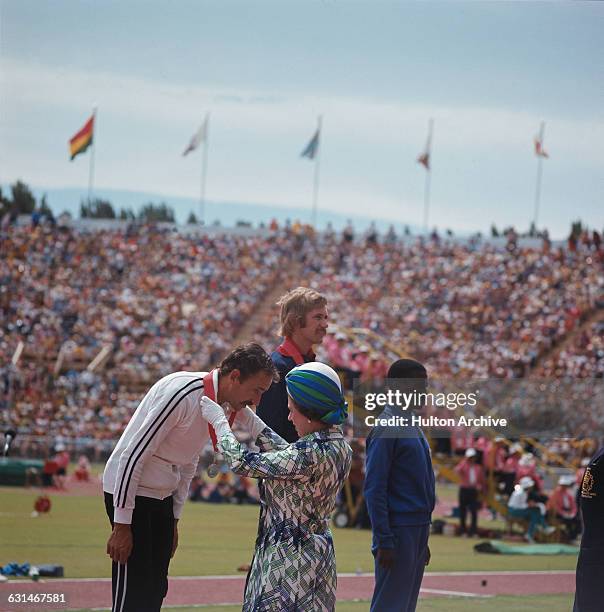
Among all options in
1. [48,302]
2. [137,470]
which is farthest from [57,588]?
[48,302]

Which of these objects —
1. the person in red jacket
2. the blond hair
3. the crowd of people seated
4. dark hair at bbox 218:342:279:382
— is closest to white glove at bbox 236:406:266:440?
dark hair at bbox 218:342:279:382

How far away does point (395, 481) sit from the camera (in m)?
6.68

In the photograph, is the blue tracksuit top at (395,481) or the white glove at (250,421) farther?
the blue tracksuit top at (395,481)

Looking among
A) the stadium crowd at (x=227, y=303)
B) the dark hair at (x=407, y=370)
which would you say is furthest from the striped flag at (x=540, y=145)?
the stadium crowd at (x=227, y=303)

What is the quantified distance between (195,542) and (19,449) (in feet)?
50.3

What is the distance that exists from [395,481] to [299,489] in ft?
6.10

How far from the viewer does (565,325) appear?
126 feet

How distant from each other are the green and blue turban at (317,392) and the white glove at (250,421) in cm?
36

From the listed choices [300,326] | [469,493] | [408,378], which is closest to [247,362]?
[300,326]

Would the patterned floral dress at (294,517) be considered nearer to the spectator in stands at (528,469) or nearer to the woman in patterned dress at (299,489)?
the woman in patterned dress at (299,489)

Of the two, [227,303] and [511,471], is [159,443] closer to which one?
[511,471]

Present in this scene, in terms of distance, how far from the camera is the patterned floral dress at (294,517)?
4828 millimetres

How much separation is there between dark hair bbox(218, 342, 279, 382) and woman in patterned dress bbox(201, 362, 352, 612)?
1.08ft

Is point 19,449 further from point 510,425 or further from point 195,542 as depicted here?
point 510,425
